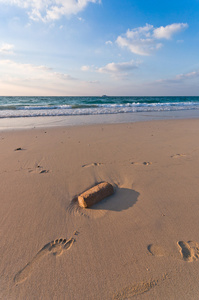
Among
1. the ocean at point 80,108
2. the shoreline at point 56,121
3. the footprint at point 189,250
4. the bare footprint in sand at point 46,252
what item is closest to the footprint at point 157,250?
the footprint at point 189,250

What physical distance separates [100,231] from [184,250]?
2.69 feet

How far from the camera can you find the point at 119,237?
1624 millimetres

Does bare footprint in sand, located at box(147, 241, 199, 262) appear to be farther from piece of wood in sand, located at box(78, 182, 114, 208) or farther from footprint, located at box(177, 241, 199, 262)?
piece of wood in sand, located at box(78, 182, 114, 208)

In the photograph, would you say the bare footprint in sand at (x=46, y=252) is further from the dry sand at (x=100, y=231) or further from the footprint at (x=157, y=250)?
the footprint at (x=157, y=250)

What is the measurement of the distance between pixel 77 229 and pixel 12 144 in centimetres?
382

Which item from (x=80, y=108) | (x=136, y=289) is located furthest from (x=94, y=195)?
(x=80, y=108)

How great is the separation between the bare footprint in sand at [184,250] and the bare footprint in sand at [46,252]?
79 centimetres

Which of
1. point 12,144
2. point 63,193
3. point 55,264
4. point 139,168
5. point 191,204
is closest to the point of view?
point 55,264

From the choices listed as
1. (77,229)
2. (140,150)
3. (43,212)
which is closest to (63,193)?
(43,212)

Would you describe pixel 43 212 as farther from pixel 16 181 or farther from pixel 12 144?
pixel 12 144

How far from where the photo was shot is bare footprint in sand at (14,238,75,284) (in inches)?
50.7

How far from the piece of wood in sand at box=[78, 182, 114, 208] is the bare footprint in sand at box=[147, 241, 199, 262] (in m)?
0.81

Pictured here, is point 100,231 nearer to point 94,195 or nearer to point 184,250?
point 94,195

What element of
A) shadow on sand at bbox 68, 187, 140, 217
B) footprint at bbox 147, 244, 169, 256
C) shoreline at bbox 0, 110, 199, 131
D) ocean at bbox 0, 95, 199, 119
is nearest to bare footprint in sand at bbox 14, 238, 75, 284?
shadow on sand at bbox 68, 187, 140, 217
